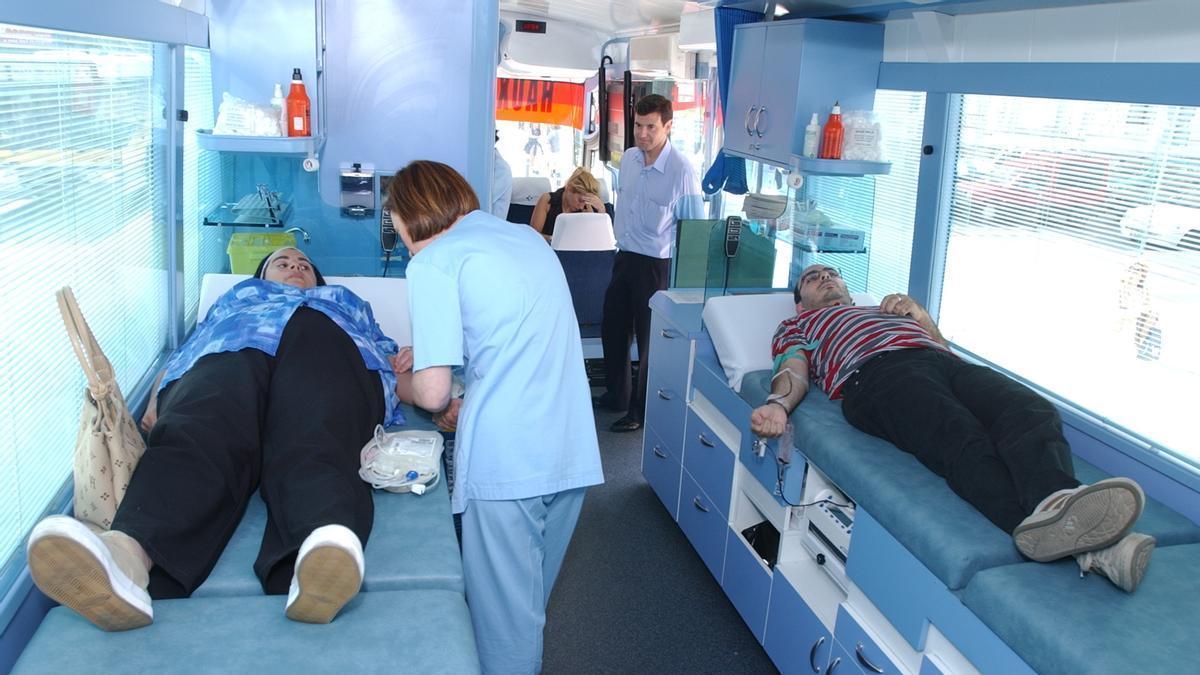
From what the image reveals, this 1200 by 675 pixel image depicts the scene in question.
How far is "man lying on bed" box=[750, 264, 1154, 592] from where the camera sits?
197 cm

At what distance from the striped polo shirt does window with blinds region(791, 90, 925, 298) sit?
0.63 metres

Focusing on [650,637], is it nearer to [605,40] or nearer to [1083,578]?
[1083,578]

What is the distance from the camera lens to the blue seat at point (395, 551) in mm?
2119

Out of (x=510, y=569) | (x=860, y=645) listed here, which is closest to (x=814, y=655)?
(x=860, y=645)

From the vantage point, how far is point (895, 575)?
90.7 inches

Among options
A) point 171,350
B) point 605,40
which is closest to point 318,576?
point 171,350

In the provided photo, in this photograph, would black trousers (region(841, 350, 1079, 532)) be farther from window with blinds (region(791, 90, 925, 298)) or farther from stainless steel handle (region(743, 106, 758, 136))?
stainless steel handle (region(743, 106, 758, 136))

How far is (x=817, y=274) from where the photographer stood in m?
3.70

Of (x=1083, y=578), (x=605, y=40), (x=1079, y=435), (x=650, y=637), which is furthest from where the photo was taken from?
(x=605, y=40)

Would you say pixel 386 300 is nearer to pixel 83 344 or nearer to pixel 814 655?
pixel 83 344

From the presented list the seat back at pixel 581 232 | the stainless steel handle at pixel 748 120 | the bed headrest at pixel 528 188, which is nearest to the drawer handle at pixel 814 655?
the stainless steel handle at pixel 748 120

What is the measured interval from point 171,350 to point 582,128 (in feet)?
20.1

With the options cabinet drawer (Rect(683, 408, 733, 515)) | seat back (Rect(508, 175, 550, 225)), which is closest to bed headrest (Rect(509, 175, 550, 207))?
seat back (Rect(508, 175, 550, 225))

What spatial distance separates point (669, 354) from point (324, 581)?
225 cm
